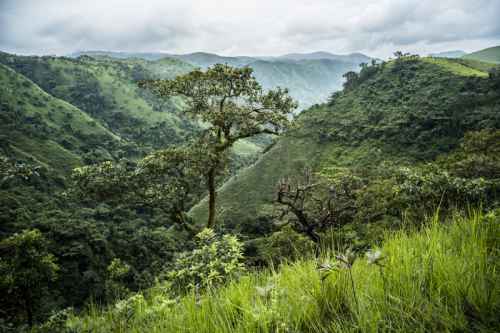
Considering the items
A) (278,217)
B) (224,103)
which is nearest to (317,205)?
(278,217)

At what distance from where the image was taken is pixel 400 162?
5119cm

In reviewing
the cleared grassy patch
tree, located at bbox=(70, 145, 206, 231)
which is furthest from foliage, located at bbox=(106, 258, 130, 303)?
the cleared grassy patch

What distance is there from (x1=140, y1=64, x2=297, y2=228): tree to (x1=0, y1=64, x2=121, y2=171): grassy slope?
99.1 metres

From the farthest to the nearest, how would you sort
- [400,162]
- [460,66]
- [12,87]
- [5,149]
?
[12,87], [5,149], [460,66], [400,162]

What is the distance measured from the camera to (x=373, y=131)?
6234cm

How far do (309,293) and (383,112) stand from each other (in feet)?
243

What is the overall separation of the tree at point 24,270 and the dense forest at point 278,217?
0.41ft

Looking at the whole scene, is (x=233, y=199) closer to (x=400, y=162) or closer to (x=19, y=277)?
(x=400, y=162)

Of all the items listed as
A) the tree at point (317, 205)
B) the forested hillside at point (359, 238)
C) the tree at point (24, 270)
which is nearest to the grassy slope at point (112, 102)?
the forested hillside at point (359, 238)

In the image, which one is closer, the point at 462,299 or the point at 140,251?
the point at 462,299

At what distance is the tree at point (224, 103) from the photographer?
15.3 m

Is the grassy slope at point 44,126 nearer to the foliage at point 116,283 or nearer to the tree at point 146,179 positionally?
the foliage at point 116,283

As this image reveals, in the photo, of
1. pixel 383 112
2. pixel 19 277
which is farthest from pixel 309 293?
pixel 383 112

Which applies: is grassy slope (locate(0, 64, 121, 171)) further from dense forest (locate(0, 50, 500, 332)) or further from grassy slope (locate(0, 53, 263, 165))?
grassy slope (locate(0, 53, 263, 165))
